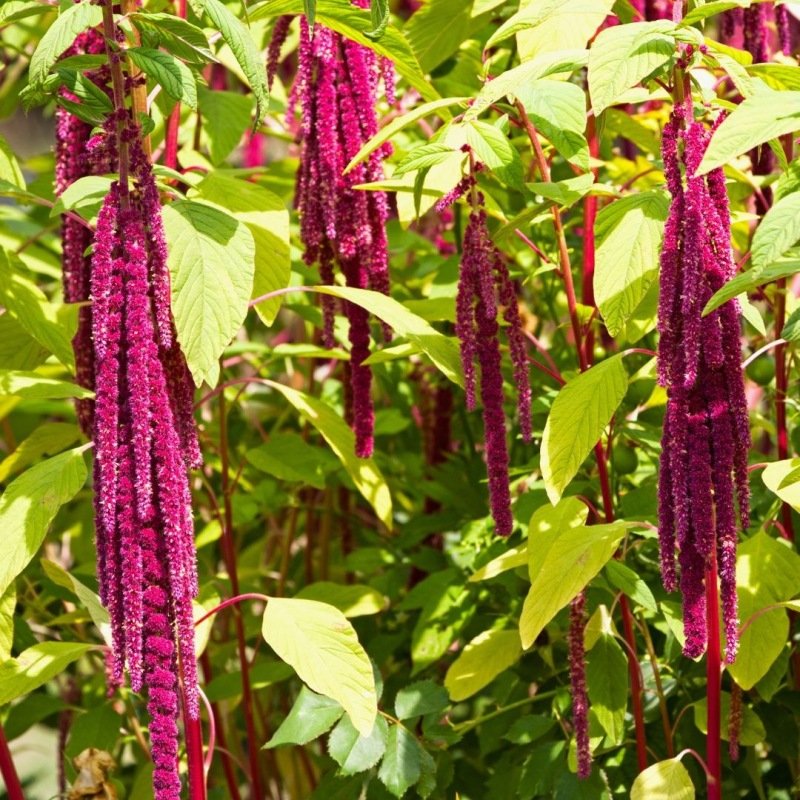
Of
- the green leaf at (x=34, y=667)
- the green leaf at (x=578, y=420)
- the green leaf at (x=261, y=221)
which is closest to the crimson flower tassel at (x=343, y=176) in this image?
the green leaf at (x=261, y=221)

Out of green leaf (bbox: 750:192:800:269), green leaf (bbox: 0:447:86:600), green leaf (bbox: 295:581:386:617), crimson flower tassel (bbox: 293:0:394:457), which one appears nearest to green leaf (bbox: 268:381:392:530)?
crimson flower tassel (bbox: 293:0:394:457)

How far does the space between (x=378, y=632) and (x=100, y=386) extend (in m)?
0.96

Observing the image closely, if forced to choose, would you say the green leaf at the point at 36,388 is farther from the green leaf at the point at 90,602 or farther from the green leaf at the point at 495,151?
the green leaf at the point at 495,151

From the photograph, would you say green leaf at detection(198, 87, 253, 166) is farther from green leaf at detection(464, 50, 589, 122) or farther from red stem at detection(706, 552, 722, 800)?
red stem at detection(706, 552, 722, 800)

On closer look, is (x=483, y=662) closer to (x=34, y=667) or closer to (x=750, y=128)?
(x=34, y=667)

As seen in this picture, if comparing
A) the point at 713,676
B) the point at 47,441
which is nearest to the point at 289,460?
the point at 47,441

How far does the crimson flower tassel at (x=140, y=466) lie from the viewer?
3.22 feet

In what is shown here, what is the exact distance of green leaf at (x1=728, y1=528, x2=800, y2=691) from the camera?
1190mm

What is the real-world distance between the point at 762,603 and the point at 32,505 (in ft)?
2.34

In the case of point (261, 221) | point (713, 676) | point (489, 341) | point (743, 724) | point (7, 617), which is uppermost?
point (261, 221)

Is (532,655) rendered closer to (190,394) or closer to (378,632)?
(378,632)

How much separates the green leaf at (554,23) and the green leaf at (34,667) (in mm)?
722

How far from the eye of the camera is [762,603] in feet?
3.94

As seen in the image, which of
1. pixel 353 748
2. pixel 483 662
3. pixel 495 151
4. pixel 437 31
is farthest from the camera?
pixel 437 31
